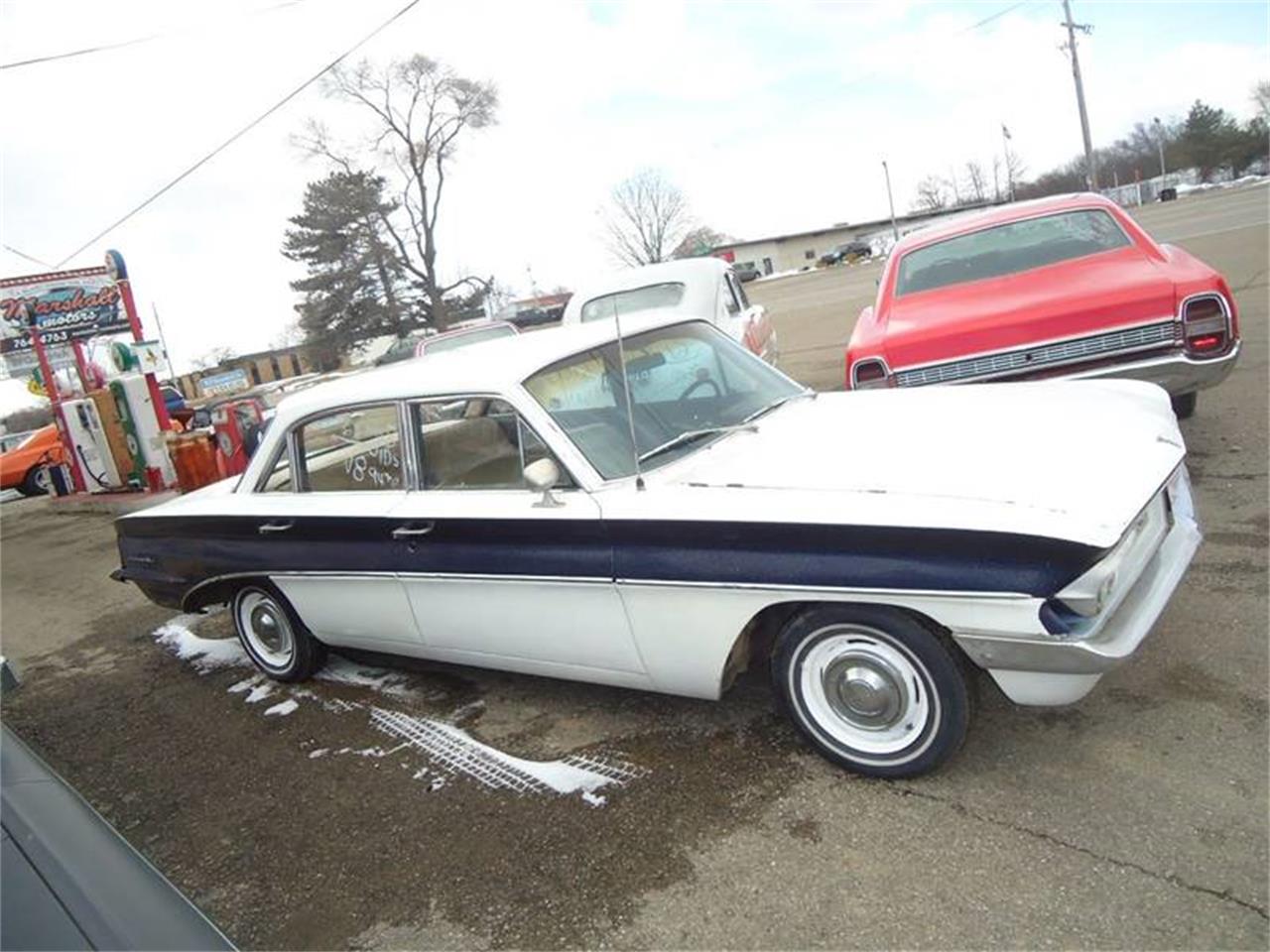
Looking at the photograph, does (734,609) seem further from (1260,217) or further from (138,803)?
(1260,217)

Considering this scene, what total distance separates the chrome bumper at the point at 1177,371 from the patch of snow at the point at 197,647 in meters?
5.16

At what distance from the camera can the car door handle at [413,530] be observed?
10.8ft

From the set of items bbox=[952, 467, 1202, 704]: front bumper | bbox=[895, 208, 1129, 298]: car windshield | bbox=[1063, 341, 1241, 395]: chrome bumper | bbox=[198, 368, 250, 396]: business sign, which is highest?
Answer: bbox=[198, 368, 250, 396]: business sign

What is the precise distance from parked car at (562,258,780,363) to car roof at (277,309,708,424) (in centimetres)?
419

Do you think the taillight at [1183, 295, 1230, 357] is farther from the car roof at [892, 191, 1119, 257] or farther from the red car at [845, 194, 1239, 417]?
the car roof at [892, 191, 1119, 257]

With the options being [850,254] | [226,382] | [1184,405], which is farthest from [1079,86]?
[226,382]

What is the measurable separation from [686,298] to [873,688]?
6.20m

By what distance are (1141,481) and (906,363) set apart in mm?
2756

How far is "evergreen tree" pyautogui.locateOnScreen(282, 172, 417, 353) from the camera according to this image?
4784cm

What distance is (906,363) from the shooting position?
519cm

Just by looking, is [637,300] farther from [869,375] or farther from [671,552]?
[671,552]

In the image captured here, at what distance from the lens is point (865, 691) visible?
263 cm

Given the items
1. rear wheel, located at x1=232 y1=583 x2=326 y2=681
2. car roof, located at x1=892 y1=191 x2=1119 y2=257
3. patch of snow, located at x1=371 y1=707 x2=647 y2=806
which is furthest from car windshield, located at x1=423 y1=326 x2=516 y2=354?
patch of snow, located at x1=371 y1=707 x2=647 y2=806

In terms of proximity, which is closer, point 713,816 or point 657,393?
point 713,816
